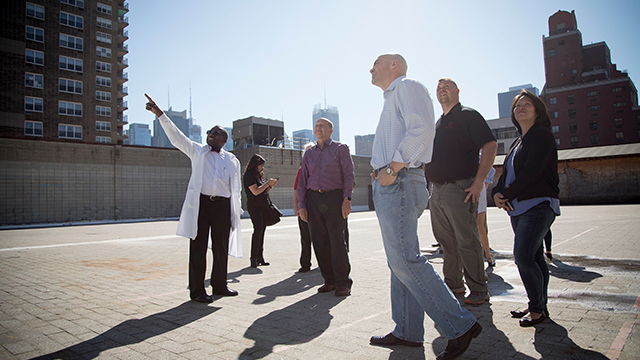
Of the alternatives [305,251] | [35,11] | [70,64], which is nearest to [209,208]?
[305,251]

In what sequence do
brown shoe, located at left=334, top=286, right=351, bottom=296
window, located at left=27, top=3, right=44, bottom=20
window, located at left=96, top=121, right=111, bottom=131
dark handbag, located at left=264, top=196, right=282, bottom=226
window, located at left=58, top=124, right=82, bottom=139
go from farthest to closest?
window, located at left=96, top=121, right=111, bottom=131, window, located at left=58, top=124, right=82, bottom=139, window, located at left=27, top=3, right=44, bottom=20, dark handbag, located at left=264, top=196, right=282, bottom=226, brown shoe, located at left=334, top=286, right=351, bottom=296

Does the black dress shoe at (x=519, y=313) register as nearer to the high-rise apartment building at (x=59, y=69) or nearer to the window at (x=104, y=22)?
the high-rise apartment building at (x=59, y=69)

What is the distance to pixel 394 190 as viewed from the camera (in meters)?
2.30

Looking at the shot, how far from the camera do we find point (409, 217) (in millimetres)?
2275

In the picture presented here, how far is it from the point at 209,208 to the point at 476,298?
2888mm

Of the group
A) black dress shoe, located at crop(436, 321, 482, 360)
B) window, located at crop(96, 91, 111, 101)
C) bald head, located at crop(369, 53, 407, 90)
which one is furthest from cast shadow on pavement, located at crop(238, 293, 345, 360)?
window, located at crop(96, 91, 111, 101)

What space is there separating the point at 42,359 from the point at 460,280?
347 cm

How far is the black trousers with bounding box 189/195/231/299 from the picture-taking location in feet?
13.3

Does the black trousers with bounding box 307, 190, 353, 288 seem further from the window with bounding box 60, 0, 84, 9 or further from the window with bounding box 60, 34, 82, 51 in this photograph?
the window with bounding box 60, 0, 84, 9

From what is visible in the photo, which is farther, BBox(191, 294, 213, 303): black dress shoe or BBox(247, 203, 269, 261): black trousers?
BBox(247, 203, 269, 261): black trousers

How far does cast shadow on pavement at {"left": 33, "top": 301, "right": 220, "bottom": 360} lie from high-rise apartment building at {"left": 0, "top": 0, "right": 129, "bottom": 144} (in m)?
43.7

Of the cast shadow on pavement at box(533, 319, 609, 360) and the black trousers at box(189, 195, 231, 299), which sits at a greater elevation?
the black trousers at box(189, 195, 231, 299)

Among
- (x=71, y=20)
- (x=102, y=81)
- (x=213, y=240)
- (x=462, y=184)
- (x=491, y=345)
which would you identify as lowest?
(x=491, y=345)

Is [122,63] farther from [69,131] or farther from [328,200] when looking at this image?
[328,200]
